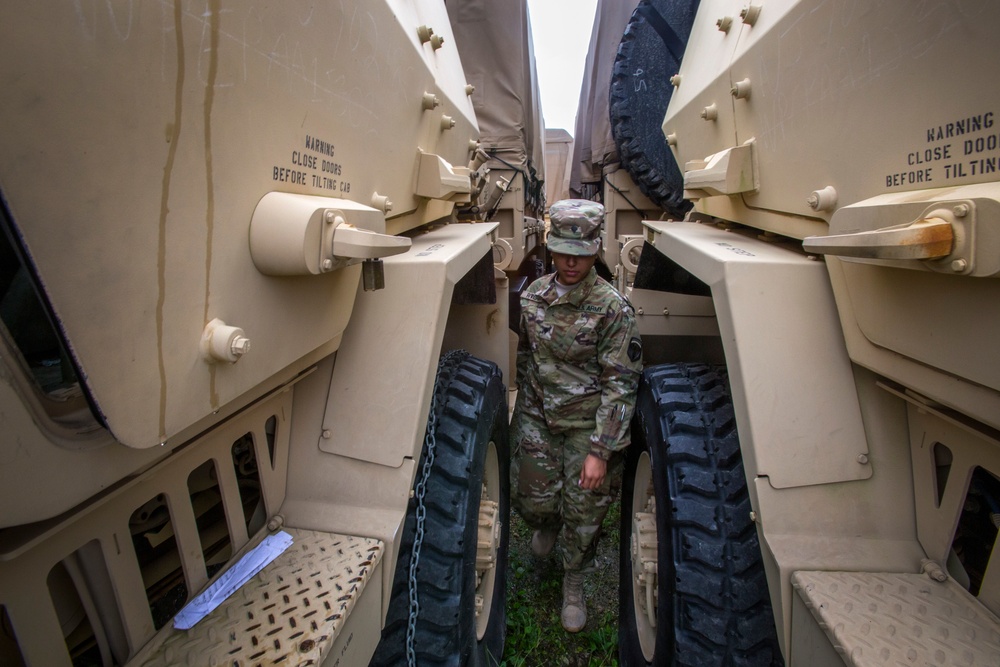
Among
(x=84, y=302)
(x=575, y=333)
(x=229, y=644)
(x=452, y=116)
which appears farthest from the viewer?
(x=452, y=116)

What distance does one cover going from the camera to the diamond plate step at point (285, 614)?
108 cm

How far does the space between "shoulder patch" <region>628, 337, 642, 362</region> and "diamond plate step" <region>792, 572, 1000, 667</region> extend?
1241mm

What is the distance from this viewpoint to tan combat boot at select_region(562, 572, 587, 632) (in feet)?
9.03

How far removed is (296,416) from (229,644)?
629mm

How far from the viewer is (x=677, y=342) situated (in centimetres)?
322

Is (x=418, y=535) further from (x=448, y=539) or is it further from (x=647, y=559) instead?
(x=647, y=559)

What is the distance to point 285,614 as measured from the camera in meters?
1.19

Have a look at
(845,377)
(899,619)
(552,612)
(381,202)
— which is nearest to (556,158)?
(552,612)

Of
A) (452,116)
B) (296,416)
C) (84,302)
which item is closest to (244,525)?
(296,416)

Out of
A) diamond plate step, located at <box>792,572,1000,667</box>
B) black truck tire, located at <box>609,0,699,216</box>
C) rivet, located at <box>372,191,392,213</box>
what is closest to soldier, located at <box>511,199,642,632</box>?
rivet, located at <box>372,191,392,213</box>

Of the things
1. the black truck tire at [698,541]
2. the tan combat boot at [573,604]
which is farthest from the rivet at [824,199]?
the tan combat boot at [573,604]

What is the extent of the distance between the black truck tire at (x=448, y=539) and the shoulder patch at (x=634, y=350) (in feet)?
2.13

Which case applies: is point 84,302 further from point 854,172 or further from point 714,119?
point 714,119

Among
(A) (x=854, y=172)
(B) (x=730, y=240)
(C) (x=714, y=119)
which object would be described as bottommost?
(B) (x=730, y=240)
